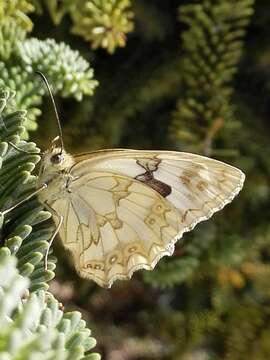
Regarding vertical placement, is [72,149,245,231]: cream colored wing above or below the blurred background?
below

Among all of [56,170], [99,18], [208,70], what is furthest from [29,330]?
[208,70]

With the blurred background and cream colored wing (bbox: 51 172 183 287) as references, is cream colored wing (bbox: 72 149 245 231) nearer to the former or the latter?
cream colored wing (bbox: 51 172 183 287)

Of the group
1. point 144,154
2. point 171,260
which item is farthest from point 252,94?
point 144,154

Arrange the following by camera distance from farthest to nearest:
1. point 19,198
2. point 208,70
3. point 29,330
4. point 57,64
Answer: point 208,70
point 57,64
point 19,198
point 29,330

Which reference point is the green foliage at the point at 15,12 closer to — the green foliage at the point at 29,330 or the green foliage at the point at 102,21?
the green foliage at the point at 102,21

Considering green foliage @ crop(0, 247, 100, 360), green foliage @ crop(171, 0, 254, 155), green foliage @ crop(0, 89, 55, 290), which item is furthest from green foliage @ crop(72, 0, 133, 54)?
green foliage @ crop(0, 247, 100, 360)

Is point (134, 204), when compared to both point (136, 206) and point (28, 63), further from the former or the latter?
point (28, 63)
